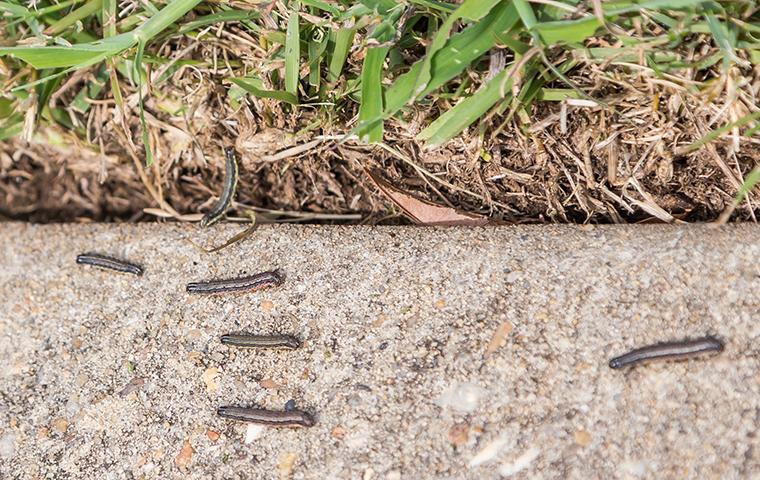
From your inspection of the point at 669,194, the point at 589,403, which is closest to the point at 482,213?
the point at 669,194

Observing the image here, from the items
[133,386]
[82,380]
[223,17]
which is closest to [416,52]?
[223,17]

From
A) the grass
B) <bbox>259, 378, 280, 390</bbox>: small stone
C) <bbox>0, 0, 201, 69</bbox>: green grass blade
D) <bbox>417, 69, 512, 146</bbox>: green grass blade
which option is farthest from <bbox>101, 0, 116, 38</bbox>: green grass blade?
<bbox>259, 378, 280, 390</bbox>: small stone

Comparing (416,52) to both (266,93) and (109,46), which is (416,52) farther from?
(109,46)

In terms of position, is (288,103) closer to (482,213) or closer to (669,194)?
(482,213)

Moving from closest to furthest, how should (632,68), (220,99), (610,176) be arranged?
(632,68)
(610,176)
(220,99)

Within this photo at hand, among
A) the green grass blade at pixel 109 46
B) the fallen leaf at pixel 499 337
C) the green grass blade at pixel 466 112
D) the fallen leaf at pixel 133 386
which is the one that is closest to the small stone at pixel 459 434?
the fallen leaf at pixel 499 337

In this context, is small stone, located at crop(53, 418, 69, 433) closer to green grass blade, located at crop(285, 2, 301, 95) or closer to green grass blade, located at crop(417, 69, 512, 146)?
green grass blade, located at crop(285, 2, 301, 95)
